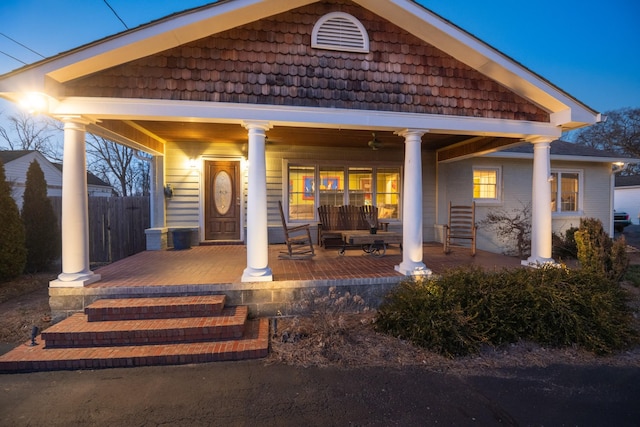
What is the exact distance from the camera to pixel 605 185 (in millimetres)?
10000

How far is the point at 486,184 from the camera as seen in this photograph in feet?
29.8

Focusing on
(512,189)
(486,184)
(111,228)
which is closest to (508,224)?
(512,189)

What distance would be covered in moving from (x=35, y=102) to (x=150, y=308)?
2901 millimetres

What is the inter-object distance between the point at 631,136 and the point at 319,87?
34.7 meters

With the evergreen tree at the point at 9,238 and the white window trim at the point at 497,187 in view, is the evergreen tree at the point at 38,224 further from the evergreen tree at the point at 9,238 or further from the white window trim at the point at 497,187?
the white window trim at the point at 497,187

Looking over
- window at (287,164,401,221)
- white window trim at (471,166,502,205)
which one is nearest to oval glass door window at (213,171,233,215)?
window at (287,164,401,221)

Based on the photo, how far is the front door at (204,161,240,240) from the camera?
7.78 meters

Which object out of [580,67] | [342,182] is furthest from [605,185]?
[580,67]

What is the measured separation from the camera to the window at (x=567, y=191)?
9.70 meters

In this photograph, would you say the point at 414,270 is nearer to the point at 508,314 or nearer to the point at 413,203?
the point at 413,203

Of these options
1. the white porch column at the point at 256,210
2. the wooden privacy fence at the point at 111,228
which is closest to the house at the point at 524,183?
the white porch column at the point at 256,210

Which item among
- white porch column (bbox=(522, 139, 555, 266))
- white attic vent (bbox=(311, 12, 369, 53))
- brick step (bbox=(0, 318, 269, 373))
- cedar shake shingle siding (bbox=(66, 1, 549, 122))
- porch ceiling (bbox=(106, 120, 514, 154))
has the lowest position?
brick step (bbox=(0, 318, 269, 373))

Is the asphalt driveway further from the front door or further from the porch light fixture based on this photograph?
the front door

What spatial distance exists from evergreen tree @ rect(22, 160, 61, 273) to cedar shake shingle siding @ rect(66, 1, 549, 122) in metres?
4.91
